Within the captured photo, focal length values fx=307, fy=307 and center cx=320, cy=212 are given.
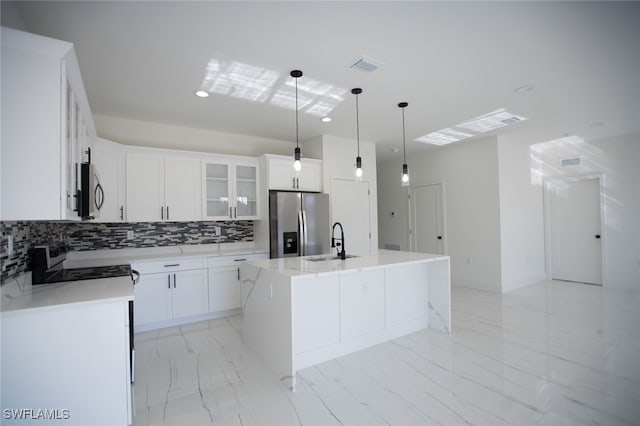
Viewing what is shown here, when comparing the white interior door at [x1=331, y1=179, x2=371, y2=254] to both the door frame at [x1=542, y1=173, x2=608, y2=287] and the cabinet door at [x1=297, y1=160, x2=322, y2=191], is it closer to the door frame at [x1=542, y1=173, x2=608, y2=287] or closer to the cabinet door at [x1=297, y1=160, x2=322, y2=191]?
the cabinet door at [x1=297, y1=160, x2=322, y2=191]

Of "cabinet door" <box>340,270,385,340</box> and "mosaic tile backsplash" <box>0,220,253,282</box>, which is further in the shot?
"cabinet door" <box>340,270,385,340</box>

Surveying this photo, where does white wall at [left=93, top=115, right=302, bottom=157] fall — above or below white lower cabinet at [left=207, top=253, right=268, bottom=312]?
above

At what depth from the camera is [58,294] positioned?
6.18 ft

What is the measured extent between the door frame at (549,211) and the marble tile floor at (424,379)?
1.97 meters

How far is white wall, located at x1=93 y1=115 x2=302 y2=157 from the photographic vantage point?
13.1ft

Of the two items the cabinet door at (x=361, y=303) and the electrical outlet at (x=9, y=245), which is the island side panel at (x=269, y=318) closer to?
the cabinet door at (x=361, y=303)

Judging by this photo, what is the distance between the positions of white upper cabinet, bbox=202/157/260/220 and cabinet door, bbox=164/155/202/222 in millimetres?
104

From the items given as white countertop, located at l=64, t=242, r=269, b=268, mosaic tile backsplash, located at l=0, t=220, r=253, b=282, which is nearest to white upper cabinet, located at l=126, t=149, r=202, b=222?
mosaic tile backsplash, located at l=0, t=220, r=253, b=282

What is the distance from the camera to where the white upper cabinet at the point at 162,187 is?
383cm

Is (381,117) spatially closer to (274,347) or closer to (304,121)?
(304,121)

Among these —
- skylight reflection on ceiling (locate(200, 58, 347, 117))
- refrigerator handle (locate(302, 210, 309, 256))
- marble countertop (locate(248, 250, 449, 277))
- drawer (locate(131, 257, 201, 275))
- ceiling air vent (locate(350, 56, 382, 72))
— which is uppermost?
skylight reflection on ceiling (locate(200, 58, 347, 117))

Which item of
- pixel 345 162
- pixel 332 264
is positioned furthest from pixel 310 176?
pixel 332 264

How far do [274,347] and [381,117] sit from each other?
3.11m

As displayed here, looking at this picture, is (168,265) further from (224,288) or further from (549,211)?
(549,211)
